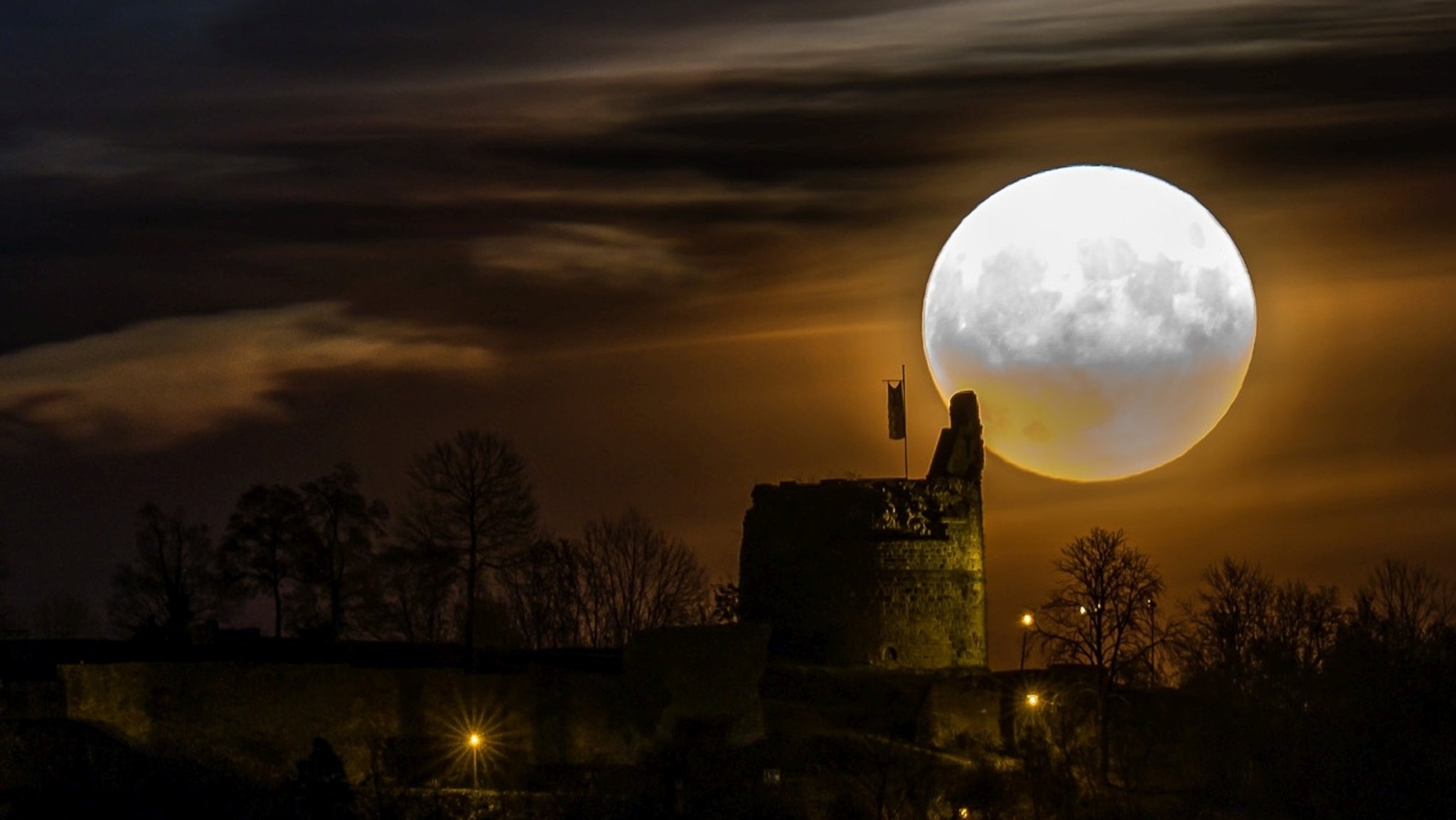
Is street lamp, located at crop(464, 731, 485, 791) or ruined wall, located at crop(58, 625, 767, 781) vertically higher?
ruined wall, located at crop(58, 625, 767, 781)

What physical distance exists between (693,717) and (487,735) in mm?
5390

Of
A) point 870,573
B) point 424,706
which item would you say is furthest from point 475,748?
point 870,573

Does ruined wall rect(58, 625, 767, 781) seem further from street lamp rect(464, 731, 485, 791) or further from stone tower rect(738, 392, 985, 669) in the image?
stone tower rect(738, 392, 985, 669)

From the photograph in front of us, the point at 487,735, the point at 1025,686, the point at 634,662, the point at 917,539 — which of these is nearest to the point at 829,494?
the point at 917,539

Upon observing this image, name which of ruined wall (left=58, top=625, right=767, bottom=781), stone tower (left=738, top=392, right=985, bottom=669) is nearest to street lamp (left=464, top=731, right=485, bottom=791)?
ruined wall (left=58, top=625, right=767, bottom=781)

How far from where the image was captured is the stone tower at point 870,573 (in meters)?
74.6

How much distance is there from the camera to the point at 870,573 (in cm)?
7475

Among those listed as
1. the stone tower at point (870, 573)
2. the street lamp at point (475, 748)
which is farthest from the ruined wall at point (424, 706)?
the stone tower at point (870, 573)

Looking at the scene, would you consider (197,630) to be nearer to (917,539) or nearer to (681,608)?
(917,539)

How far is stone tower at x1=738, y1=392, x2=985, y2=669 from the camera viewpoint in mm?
74562

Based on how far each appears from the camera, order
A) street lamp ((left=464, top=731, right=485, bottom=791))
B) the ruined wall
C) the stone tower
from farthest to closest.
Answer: the stone tower, street lamp ((left=464, top=731, right=485, bottom=791)), the ruined wall

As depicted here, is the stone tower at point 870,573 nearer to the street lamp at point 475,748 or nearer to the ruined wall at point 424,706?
the ruined wall at point 424,706

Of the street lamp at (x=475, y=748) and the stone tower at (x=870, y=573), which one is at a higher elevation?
the stone tower at (x=870, y=573)

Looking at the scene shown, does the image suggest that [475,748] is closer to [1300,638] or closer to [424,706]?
[424,706]
